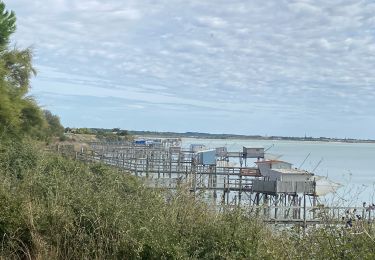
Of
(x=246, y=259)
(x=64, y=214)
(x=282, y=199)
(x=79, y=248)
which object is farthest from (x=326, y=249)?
(x=282, y=199)

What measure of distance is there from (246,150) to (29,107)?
122 ft

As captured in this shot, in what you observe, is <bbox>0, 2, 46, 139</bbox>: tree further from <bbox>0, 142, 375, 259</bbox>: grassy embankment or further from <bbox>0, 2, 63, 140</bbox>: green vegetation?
<bbox>0, 142, 375, 259</bbox>: grassy embankment

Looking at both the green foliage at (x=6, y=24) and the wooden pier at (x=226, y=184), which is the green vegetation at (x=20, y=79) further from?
the wooden pier at (x=226, y=184)

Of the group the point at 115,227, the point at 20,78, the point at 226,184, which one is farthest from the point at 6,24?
the point at 115,227

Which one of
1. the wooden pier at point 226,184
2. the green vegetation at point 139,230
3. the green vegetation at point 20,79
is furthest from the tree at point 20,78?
the green vegetation at point 139,230

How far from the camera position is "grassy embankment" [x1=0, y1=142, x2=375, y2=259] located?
4730 millimetres

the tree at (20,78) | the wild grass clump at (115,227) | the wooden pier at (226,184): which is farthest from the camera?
the tree at (20,78)

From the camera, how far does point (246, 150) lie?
63219mm

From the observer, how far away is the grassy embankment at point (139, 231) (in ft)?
15.5

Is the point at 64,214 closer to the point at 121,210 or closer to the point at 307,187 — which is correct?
the point at 121,210

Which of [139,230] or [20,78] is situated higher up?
[20,78]

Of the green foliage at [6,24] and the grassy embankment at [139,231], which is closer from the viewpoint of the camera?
the grassy embankment at [139,231]

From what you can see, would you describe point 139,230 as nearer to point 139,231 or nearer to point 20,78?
point 139,231

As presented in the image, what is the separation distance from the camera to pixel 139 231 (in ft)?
17.8
